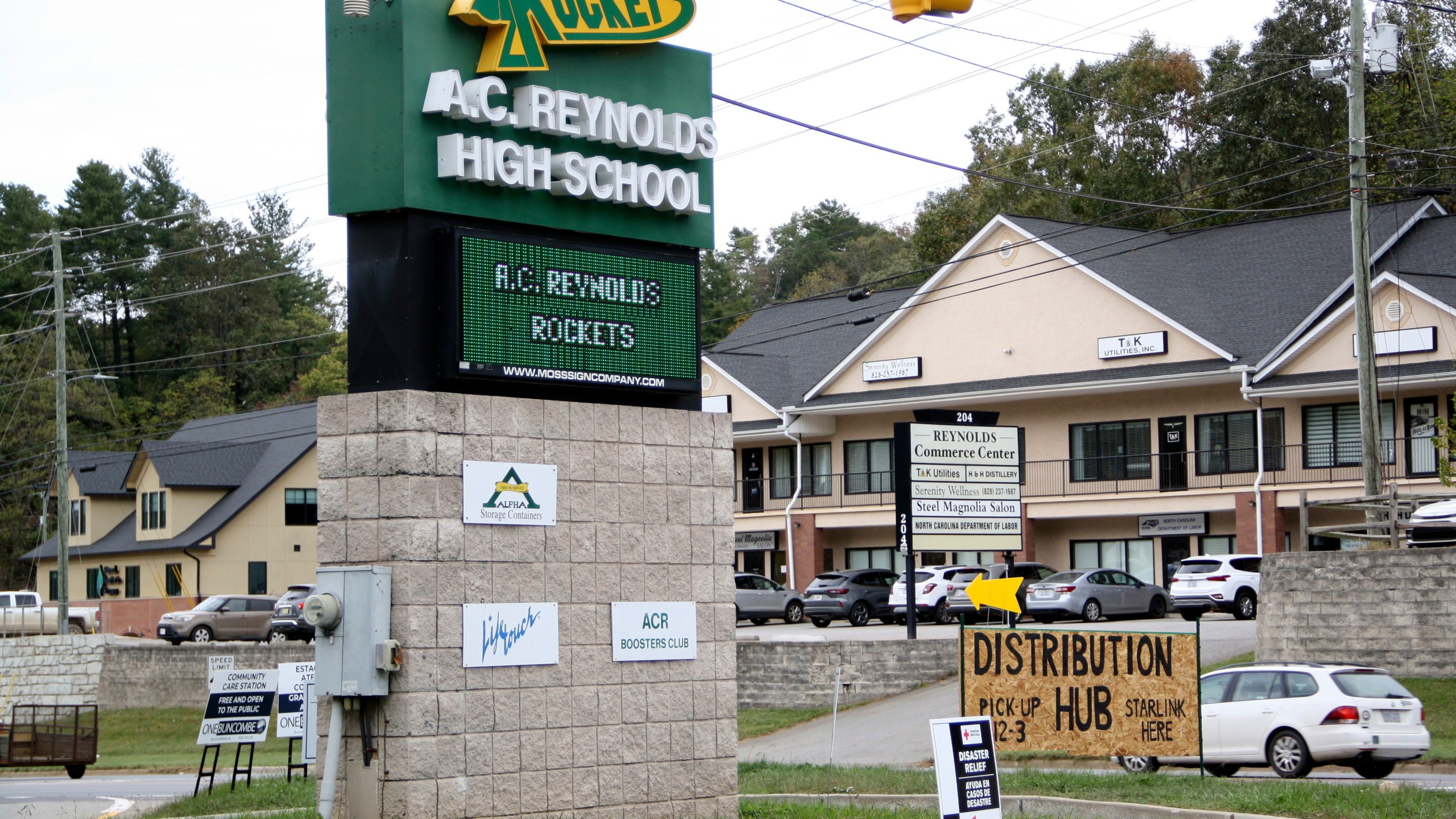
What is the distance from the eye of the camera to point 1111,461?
149 ft

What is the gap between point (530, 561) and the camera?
12.0 meters

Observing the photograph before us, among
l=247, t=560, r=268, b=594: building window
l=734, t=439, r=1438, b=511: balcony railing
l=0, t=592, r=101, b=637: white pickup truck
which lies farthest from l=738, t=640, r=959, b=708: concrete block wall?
l=247, t=560, r=268, b=594: building window

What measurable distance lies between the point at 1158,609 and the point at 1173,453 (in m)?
7.00

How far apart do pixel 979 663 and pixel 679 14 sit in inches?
281

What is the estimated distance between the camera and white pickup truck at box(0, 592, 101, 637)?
49656 mm

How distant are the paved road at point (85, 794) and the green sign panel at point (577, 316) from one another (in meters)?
8.79

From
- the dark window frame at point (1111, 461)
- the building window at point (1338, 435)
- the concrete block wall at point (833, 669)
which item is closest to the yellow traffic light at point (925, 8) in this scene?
Answer: the concrete block wall at point (833, 669)

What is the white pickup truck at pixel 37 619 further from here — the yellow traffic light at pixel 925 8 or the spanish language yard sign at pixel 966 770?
the yellow traffic light at pixel 925 8

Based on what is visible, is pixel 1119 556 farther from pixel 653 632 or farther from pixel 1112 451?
pixel 653 632

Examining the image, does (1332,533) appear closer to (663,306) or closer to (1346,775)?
(1346,775)

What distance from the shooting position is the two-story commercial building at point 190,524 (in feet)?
187

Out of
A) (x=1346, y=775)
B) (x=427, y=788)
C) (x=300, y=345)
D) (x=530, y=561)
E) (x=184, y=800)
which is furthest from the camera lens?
(x=300, y=345)

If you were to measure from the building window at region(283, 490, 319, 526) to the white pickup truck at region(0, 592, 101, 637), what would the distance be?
802 centimetres

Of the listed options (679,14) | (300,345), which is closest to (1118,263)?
(679,14)
